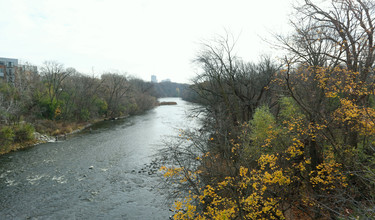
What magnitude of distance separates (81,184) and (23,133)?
43.0 feet

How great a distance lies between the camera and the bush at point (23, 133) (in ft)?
71.9

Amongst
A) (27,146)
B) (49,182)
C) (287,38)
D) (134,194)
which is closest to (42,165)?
(49,182)

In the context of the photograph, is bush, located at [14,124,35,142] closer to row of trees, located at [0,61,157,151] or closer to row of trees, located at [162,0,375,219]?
row of trees, located at [0,61,157,151]

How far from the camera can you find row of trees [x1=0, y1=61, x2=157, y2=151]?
24.3 metres

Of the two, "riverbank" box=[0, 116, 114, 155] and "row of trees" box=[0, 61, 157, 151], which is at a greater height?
"row of trees" box=[0, 61, 157, 151]

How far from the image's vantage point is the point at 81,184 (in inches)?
547

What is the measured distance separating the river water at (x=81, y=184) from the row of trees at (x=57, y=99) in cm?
597

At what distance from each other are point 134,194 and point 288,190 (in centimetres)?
829

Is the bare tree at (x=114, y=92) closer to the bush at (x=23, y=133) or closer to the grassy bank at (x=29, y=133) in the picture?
the grassy bank at (x=29, y=133)

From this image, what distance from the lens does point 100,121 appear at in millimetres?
40250

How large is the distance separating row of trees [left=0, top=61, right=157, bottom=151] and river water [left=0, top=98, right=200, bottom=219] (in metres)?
5.97

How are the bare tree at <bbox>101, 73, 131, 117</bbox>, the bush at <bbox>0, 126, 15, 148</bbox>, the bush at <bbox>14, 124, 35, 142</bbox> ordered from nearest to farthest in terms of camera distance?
the bush at <bbox>0, 126, 15, 148</bbox> < the bush at <bbox>14, 124, 35, 142</bbox> < the bare tree at <bbox>101, 73, 131, 117</bbox>

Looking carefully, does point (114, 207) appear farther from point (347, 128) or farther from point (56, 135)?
point (56, 135)

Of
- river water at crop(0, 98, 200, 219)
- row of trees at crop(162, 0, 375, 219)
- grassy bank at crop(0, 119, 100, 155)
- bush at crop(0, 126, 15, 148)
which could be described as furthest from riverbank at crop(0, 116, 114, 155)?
row of trees at crop(162, 0, 375, 219)
